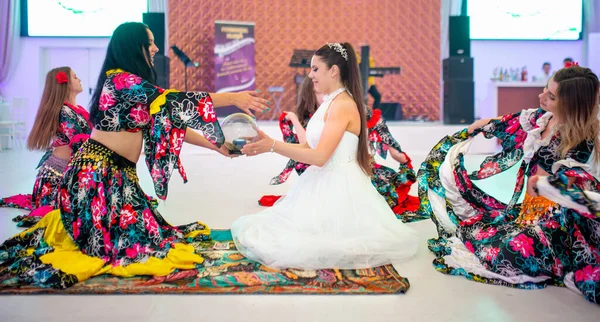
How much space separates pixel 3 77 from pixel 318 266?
12111 mm

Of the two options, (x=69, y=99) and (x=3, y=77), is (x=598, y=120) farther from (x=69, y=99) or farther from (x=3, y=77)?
(x=3, y=77)

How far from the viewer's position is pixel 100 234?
265cm

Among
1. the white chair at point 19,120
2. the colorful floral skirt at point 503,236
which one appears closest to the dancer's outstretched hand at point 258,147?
the colorful floral skirt at point 503,236

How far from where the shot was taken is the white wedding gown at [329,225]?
2.64 m

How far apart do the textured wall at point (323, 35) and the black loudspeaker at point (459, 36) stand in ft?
7.51

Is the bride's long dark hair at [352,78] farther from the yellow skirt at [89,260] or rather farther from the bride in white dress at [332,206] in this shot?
the yellow skirt at [89,260]

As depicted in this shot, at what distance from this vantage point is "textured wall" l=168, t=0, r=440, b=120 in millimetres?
11781

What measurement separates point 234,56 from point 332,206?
29.4 feet

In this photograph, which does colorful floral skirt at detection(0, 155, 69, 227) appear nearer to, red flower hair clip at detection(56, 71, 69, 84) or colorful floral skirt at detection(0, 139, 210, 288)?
red flower hair clip at detection(56, 71, 69, 84)

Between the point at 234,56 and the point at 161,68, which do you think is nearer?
the point at 161,68

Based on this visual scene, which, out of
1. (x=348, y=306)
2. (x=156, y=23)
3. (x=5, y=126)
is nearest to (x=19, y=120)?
(x=5, y=126)

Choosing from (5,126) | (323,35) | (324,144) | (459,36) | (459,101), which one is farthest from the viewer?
(323,35)

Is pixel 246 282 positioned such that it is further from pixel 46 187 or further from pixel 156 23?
pixel 156 23

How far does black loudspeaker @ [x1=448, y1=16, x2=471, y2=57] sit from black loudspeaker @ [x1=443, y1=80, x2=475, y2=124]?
54 cm
